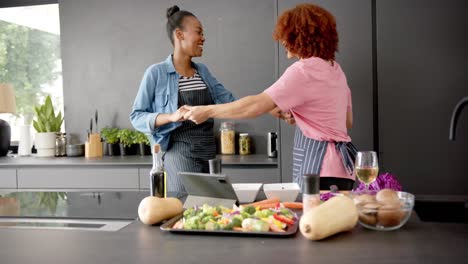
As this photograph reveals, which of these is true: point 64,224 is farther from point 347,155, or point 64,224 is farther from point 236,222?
point 347,155

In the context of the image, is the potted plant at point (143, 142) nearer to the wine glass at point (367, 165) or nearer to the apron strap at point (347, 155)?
the apron strap at point (347, 155)

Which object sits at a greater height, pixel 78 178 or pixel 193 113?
pixel 193 113

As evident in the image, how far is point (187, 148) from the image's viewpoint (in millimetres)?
2766

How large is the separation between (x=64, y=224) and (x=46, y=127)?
2.76 m

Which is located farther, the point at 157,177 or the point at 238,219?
the point at 157,177

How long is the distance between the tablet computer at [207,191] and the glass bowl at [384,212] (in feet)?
1.51

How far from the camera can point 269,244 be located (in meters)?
1.29

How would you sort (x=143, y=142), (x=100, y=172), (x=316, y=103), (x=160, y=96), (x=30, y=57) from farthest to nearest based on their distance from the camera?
(x=30, y=57), (x=143, y=142), (x=100, y=172), (x=160, y=96), (x=316, y=103)

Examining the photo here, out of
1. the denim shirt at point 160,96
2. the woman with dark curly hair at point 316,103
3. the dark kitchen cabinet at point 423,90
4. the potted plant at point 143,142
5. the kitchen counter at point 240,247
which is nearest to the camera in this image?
the kitchen counter at point 240,247

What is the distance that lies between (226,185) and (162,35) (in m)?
2.69

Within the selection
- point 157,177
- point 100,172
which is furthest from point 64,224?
point 100,172

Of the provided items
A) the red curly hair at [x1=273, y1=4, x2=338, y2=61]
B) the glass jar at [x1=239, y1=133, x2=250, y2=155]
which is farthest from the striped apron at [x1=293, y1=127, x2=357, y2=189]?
the glass jar at [x1=239, y1=133, x2=250, y2=155]

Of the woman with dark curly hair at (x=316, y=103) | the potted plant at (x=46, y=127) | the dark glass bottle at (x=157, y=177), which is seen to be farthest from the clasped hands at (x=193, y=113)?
the potted plant at (x=46, y=127)

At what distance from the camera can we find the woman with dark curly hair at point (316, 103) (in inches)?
85.0
